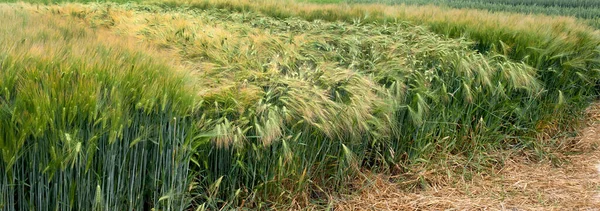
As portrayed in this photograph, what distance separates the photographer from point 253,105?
2617mm

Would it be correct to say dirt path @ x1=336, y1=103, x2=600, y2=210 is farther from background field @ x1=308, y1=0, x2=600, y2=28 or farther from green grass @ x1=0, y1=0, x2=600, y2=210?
background field @ x1=308, y1=0, x2=600, y2=28

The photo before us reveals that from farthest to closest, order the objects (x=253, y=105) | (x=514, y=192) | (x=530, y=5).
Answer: (x=530, y=5) → (x=514, y=192) → (x=253, y=105)

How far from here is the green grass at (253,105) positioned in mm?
1961

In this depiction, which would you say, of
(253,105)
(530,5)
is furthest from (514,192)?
(530,5)

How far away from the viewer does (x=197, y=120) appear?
2.47 meters

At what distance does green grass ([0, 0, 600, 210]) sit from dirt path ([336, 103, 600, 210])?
0.53ft

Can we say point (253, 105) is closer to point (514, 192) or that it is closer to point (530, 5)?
point (514, 192)

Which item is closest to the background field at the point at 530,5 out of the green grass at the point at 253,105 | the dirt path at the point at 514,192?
the green grass at the point at 253,105

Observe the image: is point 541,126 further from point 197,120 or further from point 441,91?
point 197,120

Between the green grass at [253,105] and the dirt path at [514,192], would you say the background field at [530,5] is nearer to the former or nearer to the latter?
the green grass at [253,105]

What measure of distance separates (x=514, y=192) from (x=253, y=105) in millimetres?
1942

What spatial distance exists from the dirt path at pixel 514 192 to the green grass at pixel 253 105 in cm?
16

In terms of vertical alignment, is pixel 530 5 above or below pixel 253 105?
below

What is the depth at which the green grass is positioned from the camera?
6.43 feet
